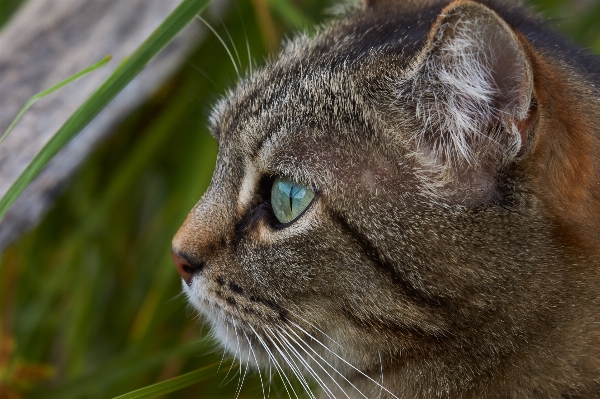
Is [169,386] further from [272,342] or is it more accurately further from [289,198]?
[289,198]

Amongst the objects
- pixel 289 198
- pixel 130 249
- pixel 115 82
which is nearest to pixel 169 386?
pixel 289 198

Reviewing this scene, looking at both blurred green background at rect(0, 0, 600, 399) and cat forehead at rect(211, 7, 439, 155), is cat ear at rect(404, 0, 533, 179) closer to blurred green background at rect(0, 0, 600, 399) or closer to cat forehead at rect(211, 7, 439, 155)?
cat forehead at rect(211, 7, 439, 155)

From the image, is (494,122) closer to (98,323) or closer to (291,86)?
(291,86)

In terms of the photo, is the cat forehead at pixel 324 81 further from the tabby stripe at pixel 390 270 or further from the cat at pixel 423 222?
the tabby stripe at pixel 390 270

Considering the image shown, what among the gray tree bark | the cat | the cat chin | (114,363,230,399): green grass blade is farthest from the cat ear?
the gray tree bark

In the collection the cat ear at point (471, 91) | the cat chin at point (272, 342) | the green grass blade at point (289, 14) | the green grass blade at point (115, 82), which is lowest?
the cat chin at point (272, 342)

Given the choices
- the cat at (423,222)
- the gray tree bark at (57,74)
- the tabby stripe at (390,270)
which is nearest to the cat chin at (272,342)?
the cat at (423,222)

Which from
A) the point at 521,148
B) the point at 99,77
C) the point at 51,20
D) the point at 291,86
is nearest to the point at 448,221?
the point at 521,148
